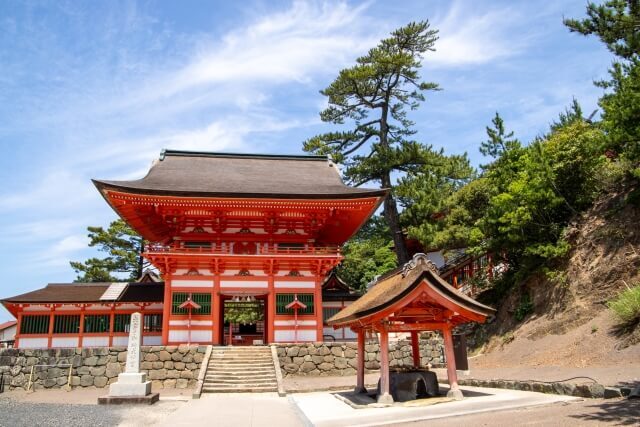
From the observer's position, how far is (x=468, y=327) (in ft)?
81.4

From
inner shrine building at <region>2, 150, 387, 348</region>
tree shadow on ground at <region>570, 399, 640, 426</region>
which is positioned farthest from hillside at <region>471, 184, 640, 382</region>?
inner shrine building at <region>2, 150, 387, 348</region>

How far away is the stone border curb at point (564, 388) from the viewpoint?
32.8 ft

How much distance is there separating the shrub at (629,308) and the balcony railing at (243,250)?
11460 millimetres

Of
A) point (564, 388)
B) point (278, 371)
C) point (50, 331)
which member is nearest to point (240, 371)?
point (278, 371)

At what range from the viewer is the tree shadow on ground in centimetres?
779

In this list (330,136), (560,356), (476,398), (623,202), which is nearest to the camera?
(476,398)

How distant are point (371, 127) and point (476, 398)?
84.6 feet

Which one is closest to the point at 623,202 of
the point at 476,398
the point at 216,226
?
the point at 476,398

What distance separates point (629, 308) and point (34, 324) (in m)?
24.8

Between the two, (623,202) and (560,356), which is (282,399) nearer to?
(560,356)

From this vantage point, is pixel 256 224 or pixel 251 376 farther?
pixel 256 224

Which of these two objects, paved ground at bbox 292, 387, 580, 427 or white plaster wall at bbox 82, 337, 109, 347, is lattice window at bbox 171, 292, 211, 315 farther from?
paved ground at bbox 292, 387, 580, 427

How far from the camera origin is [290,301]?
2253 cm

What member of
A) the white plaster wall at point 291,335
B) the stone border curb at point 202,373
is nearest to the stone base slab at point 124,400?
the stone border curb at point 202,373
